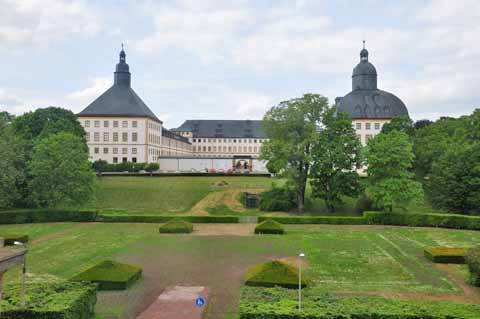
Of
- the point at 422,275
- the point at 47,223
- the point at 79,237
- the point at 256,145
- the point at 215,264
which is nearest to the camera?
the point at 422,275

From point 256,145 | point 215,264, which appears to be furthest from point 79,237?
point 256,145

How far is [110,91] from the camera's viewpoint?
79.8 meters

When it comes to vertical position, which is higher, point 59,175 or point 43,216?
point 59,175

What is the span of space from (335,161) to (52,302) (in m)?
36.2

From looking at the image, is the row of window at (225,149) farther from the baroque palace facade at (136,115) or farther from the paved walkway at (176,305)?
the paved walkway at (176,305)

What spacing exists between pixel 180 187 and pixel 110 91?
3547 cm

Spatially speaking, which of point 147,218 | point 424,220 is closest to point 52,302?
point 147,218

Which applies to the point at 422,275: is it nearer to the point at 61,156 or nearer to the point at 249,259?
the point at 249,259

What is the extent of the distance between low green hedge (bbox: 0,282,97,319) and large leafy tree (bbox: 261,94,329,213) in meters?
31.8

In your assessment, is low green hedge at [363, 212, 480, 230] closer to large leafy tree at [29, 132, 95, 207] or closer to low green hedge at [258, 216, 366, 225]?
low green hedge at [258, 216, 366, 225]

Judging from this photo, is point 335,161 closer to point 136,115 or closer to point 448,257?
point 448,257

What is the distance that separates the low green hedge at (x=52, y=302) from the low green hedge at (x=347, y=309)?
4.86 m

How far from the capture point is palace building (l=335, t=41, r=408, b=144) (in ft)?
253

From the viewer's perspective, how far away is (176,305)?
47.6ft
